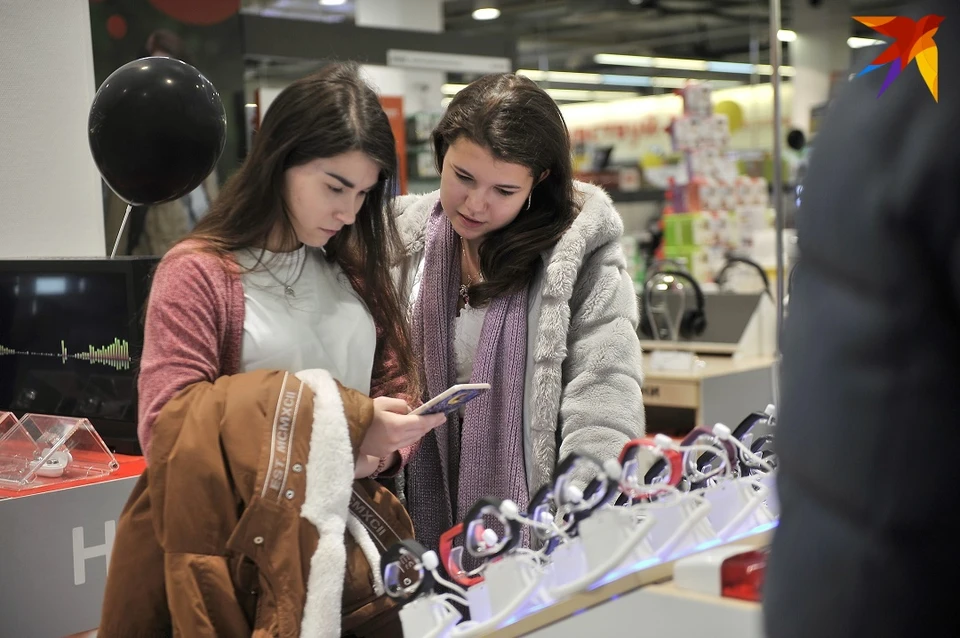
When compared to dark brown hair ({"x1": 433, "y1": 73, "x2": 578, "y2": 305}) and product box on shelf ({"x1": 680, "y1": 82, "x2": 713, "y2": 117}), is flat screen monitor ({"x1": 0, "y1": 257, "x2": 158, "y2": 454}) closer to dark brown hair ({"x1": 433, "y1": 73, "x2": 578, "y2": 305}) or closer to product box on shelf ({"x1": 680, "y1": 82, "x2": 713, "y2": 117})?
dark brown hair ({"x1": 433, "y1": 73, "x2": 578, "y2": 305})

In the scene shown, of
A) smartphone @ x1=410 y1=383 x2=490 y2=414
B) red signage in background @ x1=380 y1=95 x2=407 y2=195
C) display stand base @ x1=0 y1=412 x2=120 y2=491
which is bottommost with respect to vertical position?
display stand base @ x1=0 y1=412 x2=120 y2=491

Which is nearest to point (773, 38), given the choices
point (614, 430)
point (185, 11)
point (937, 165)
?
point (614, 430)

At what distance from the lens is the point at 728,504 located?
132 centimetres

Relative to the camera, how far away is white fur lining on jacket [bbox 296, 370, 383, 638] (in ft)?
4.51

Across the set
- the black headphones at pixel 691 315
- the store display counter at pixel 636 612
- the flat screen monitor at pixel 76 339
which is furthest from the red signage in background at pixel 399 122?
the store display counter at pixel 636 612

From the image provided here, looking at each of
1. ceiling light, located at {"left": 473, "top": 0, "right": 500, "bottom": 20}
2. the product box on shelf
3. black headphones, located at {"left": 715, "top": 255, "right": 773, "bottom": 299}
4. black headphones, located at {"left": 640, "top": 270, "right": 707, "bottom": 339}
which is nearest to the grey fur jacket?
black headphones, located at {"left": 640, "top": 270, "right": 707, "bottom": 339}

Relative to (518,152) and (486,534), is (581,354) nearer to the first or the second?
(518,152)

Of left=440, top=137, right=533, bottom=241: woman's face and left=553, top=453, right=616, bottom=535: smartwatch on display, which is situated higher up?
left=440, top=137, right=533, bottom=241: woman's face

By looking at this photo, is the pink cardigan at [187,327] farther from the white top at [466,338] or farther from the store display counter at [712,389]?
the store display counter at [712,389]

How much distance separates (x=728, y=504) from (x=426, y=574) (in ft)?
1.31

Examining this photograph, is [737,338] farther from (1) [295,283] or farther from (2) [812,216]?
(2) [812,216]

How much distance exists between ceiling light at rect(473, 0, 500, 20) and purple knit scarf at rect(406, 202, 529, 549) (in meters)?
8.52

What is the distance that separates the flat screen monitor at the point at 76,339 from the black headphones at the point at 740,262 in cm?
338

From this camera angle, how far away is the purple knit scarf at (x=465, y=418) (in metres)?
1.98
